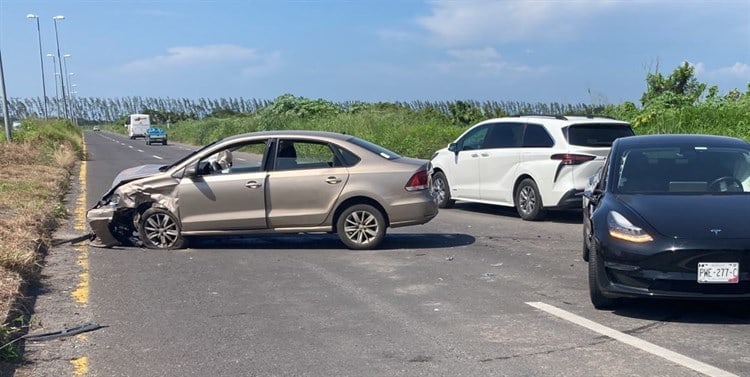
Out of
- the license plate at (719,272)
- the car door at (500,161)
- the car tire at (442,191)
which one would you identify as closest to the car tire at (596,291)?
the license plate at (719,272)

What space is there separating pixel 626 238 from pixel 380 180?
438 centimetres

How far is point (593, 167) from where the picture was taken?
42.0 ft

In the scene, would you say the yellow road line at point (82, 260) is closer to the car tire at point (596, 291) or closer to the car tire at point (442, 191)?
the car tire at point (596, 291)

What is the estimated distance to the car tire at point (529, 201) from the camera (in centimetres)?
1340

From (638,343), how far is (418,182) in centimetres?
493

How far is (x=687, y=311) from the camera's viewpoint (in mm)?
7145

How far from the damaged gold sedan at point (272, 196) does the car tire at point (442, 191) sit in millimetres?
4910

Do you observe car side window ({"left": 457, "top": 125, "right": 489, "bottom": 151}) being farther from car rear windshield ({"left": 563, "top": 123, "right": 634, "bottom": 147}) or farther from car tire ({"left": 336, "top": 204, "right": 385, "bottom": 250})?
car tire ({"left": 336, "top": 204, "right": 385, "bottom": 250})

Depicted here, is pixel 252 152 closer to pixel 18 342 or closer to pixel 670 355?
pixel 18 342

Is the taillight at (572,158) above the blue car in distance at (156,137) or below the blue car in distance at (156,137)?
below

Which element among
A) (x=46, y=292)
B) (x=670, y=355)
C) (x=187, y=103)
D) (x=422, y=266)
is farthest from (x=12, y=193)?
(x=187, y=103)

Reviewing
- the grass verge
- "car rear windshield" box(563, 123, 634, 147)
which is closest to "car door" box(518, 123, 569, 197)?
"car rear windshield" box(563, 123, 634, 147)

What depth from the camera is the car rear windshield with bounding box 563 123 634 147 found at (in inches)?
512

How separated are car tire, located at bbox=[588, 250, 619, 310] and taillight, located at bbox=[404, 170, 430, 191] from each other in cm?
372
